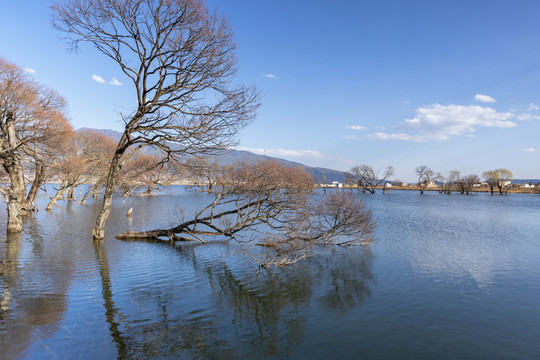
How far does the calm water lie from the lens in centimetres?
796

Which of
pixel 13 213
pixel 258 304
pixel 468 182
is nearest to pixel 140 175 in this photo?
pixel 13 213

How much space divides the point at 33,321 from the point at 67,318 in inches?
34.3

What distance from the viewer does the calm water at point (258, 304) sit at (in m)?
7.96

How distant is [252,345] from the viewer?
8055mm

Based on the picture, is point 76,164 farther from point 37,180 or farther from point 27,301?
point 27,301

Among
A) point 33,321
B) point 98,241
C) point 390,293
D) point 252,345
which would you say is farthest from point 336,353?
point 98,241

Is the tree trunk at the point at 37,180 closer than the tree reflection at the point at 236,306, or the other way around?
the tree reflection at the point at 236,306

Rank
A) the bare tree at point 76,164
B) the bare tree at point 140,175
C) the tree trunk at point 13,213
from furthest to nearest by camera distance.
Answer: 1. the bare tree at point 140,175
2. the bare tree at point 76,164
3. the tree trunk at point 13,213

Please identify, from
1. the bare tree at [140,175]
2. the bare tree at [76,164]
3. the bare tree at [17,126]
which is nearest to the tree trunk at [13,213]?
the bare tree at [17,126]

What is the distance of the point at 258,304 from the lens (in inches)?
430

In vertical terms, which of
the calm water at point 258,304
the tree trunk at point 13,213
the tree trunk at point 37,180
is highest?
the tree trunk at point 37,180

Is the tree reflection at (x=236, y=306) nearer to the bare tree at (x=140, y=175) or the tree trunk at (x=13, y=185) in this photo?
the tree trunk at (x=13, y=185)

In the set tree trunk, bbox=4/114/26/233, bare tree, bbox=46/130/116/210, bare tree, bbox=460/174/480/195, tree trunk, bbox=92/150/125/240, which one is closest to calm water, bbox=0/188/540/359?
tree trunk, bbox=92/150/125/240

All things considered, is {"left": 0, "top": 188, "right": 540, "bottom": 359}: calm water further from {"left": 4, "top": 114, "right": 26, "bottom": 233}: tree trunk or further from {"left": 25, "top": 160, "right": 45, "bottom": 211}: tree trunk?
{"left": 25, "top": 160, "right": 45, "bottom": 211}: tree trunk
